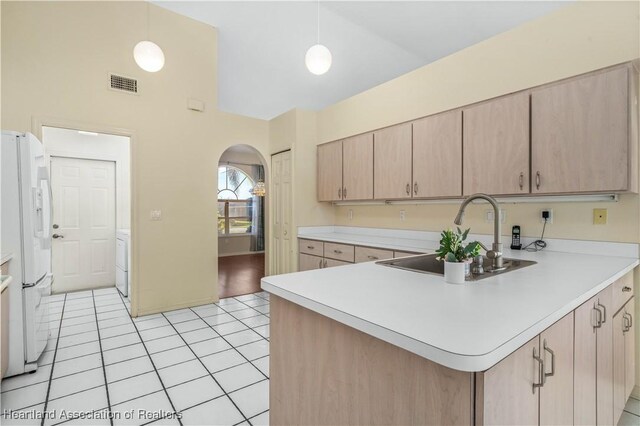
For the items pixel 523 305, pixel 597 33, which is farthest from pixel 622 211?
pixel 523 305

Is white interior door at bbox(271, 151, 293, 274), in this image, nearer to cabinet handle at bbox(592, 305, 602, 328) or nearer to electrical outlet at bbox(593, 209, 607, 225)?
electrical outlet at bbox(593, 209, 607, 225)

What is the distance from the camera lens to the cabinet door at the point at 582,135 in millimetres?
1922

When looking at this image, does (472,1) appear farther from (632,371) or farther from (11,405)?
(11,405)

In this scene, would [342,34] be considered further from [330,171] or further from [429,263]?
[429,263]

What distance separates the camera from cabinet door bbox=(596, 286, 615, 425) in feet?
4.49

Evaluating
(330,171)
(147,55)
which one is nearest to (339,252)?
(330,171)

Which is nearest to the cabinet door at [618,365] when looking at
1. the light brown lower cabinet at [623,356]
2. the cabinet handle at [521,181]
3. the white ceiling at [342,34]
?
the light brown lower cabinet at [623,356]

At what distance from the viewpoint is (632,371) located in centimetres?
198

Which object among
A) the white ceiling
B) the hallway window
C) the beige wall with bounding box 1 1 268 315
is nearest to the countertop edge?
the beige wall with bounding box 1 1 268 315

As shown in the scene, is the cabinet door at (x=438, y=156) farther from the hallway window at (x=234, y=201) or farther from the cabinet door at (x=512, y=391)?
the hallway window at (x=234, y=201)

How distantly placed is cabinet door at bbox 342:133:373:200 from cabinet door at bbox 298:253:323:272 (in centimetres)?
89

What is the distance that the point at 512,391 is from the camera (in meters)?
0.79

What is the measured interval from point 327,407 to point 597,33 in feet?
9.29

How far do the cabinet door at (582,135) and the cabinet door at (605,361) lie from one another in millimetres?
872
